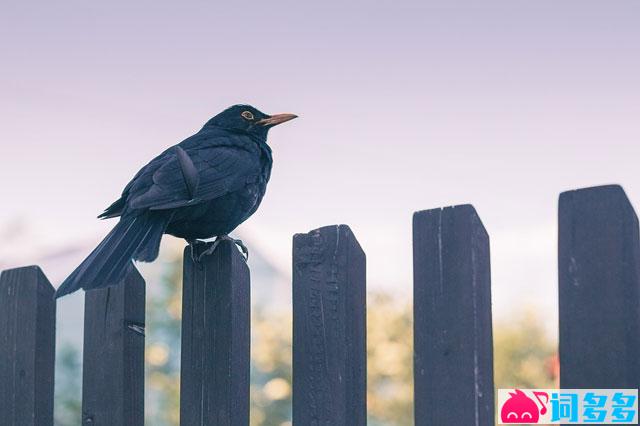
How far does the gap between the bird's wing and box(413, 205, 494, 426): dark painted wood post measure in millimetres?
1270

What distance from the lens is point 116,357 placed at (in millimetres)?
3332

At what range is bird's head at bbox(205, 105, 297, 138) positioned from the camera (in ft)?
15.5

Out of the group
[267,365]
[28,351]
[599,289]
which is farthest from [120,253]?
[267,365]

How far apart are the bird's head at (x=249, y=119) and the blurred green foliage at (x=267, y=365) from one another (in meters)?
6.55

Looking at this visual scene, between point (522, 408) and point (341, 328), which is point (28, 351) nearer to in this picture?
point (341, 328)

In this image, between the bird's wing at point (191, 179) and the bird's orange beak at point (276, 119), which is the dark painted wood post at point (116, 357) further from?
the bird's orange beak at point (276, 119)

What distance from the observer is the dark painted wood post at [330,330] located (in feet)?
8.82

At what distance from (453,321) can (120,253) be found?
4.17ft

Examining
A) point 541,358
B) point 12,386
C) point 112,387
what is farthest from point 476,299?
point 541,358

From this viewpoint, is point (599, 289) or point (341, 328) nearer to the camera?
point (599, 289)

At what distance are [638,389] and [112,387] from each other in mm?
1892

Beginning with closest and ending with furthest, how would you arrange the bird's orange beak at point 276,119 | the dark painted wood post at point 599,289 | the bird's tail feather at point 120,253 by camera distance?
the dark painted wood post at point 599,289 < the bird's tail feather at point 120,253 < the bird's orange beak at point 276,119

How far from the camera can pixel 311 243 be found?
9.24 feet

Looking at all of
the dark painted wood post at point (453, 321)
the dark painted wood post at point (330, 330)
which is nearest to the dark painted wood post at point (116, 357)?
the dark painted wood post at point (330, 330)
